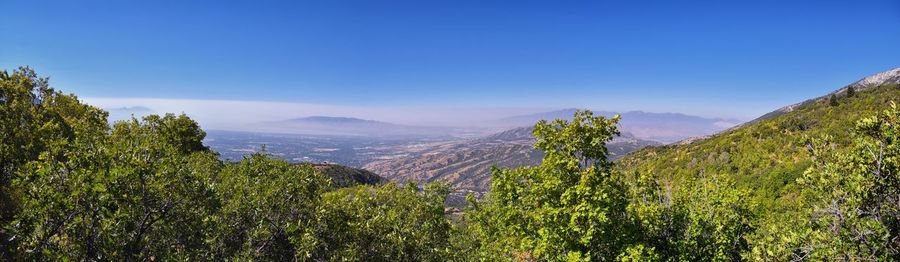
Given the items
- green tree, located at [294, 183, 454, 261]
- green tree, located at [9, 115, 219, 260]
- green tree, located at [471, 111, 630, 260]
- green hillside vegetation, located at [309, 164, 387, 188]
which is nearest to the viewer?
green tree, located at [9, 115, 219, 260]

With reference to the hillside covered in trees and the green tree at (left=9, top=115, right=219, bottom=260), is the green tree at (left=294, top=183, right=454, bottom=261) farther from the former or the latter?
the green tree at (left=9, top=115, right=219, bottom=260)

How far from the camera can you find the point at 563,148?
49.8 feet

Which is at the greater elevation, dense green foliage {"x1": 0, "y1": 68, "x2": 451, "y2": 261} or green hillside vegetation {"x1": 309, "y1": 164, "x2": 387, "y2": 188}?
dense green foliage {"x1": 0, "y1": 68, "x2": 451, "y2": 261}

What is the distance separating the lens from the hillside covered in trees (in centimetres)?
1053

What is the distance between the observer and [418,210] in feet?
56.2

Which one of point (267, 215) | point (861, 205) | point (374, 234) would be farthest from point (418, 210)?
point (861, 205)

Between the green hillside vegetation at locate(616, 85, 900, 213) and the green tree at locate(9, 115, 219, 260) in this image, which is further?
the green hillside vegetation at locate(616, 85, 900, 213)

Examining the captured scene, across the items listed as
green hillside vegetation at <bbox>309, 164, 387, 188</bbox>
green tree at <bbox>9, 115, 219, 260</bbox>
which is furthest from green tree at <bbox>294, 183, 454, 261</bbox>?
green hillside vegetation at <bbox>309, 164, 387, 188</bbox>

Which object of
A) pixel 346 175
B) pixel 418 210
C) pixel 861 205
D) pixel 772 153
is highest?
pixel 861 205

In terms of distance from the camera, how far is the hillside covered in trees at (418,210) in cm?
1053

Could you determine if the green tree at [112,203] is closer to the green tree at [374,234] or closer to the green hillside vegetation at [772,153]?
the green tree at [374,234]

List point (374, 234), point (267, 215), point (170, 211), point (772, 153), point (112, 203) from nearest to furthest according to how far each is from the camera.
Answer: point (112, 203)
point (170, 211)
point (267, 215)
point (374, 234)
point (772, 153)

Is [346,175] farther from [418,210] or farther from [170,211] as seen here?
[170,211]

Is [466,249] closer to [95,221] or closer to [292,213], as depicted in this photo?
[292,213]
